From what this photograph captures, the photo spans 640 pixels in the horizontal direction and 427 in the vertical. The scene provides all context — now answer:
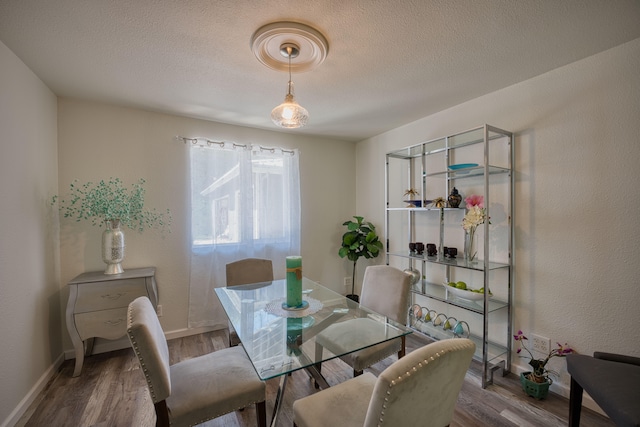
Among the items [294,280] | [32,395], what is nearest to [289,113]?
[294,280]

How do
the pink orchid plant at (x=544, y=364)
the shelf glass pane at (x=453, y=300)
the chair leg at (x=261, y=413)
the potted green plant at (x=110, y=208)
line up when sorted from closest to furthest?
the chair leg at (x=261, y=413) → the pink orchid plant at (x=544, y=364) → the shelf glass pane at (x=453, y=300) → the potted green plant at (x=110, y=208)

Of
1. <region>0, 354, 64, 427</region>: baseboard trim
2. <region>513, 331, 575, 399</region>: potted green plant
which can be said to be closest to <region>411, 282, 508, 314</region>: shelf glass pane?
<region>513, 331, 575, 399</region>: potted green plant

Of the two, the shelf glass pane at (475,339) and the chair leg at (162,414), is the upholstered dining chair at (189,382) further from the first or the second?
the shelf glass pane at (475,339)

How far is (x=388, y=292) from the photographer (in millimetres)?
2102

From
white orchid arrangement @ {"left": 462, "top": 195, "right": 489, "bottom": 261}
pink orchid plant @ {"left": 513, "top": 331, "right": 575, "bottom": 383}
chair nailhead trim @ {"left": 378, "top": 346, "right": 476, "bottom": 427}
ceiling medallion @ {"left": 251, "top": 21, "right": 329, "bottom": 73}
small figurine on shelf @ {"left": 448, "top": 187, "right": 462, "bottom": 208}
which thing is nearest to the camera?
chair nailhead trim @ {"left": 378, "top": 346, "right": 476, "bottom": 427}

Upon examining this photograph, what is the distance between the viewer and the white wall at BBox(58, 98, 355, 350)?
2564 mm

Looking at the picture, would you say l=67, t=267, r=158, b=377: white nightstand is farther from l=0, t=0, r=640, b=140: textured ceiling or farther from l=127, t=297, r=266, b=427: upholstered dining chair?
l=0, t=0, r=640, b=140: textured ceiling

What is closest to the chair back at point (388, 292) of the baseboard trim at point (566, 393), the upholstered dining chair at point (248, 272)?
the upholstered dining chair at point (248, 272)

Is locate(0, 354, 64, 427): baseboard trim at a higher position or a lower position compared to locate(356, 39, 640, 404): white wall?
lower

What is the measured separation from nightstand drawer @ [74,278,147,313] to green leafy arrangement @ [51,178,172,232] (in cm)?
58

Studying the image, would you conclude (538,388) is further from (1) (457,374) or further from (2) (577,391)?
(1) (457,374)

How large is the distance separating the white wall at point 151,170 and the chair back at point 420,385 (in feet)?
9.01

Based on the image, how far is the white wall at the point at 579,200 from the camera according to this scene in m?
1.74

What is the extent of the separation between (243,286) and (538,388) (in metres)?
2.39
